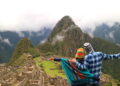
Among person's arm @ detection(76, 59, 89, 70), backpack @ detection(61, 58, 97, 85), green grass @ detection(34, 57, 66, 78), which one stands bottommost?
backpack @ detection(61, 58, 97, 85)

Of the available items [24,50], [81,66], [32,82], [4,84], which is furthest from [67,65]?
[24,50]

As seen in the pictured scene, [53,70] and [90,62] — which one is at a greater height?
[53,70]

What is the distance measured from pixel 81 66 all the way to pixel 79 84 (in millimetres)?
563

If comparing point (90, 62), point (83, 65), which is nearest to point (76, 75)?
point (83, 65)

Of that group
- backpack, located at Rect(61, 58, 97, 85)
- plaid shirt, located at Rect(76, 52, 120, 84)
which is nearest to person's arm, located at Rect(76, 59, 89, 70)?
plaid shirt, located at Rect(76, 52, 120, 84)

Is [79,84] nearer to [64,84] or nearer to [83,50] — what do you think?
[83,50]

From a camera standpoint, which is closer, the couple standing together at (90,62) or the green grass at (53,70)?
the couple standing together at (90,62)

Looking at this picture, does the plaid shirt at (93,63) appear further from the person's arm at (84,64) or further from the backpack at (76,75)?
the backpack at (76,75)

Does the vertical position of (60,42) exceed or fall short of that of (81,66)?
it exceeds it

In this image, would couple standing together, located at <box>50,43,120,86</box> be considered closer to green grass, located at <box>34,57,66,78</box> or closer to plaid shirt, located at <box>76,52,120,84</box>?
plaid shirt, located at <box>76,52,120,84</box>

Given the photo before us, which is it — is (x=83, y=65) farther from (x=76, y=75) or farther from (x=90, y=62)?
(x=76, y=75)

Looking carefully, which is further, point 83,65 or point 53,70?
point 53,70

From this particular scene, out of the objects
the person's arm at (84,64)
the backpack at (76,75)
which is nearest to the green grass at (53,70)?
the backpack at (76,75)

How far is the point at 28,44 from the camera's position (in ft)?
406
